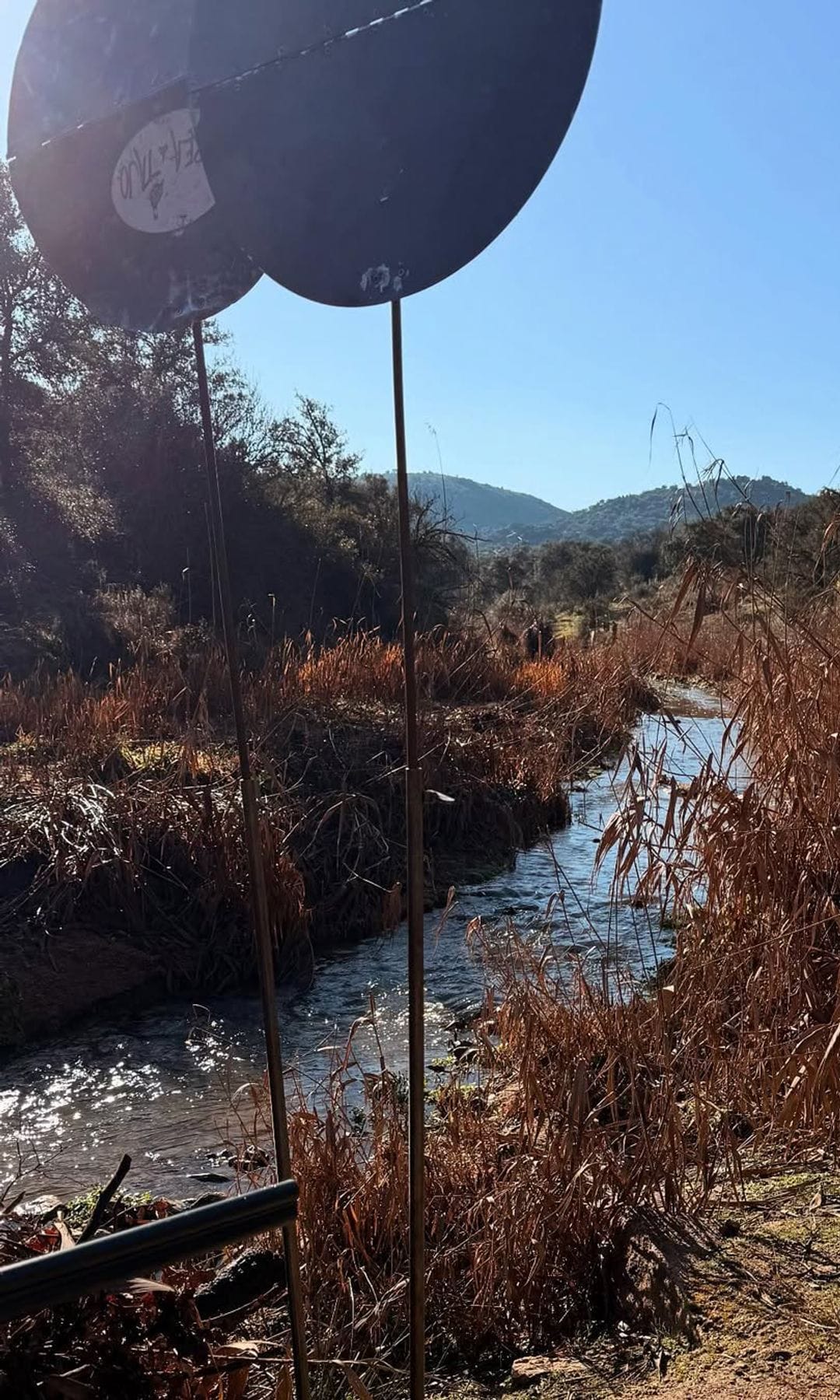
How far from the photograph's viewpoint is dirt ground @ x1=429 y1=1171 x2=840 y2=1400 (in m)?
1.47

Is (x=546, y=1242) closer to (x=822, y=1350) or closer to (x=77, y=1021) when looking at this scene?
(x=822, y=1350)

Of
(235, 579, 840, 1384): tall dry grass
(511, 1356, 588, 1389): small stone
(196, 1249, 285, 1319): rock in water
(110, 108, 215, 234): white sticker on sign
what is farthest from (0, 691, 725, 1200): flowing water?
(110, 108, 215, 234): white sticker on sign

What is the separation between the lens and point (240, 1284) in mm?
1521

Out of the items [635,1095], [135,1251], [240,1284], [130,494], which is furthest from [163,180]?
[130,494]

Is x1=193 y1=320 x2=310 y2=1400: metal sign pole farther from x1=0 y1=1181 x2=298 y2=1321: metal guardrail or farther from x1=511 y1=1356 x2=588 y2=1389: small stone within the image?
x1=511 y1=1356 x2=588 y2=1389: small stone

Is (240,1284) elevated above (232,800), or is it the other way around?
(232,800)

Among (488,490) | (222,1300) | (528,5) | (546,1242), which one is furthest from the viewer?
(488,490)

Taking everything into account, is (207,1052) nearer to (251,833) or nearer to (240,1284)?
(240,1284)

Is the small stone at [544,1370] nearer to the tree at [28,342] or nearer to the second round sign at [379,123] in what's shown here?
the second round sign at [379,123]

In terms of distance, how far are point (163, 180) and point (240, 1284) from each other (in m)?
1.44

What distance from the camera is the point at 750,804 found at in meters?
2.71

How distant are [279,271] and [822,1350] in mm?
1577

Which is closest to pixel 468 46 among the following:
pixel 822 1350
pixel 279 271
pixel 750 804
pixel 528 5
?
pixel 528 5

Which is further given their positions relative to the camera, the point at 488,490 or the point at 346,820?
the point at 488,490
